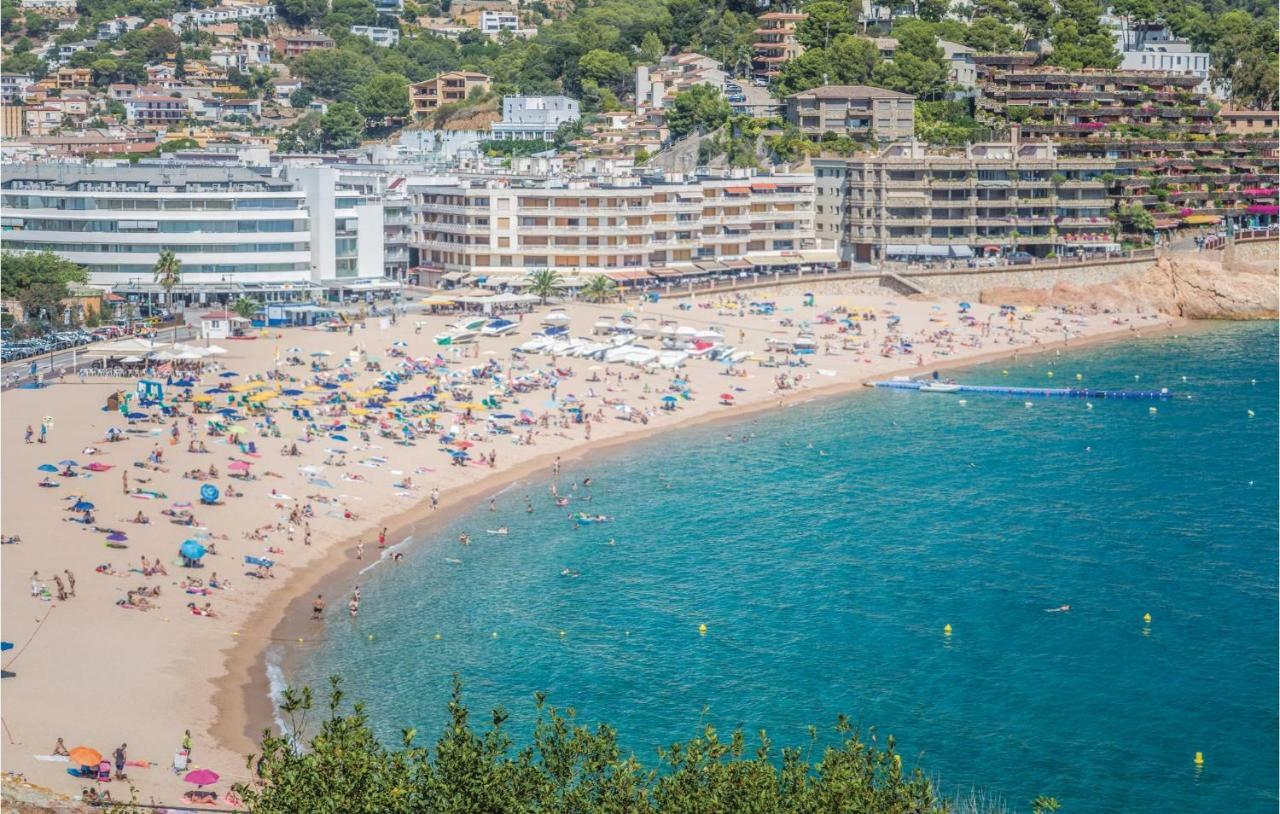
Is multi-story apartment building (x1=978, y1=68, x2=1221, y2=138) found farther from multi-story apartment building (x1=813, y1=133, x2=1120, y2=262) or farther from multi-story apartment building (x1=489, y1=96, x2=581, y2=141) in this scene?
multi-story apartment building (x1=489, y1=96, x2=581, y2=141)

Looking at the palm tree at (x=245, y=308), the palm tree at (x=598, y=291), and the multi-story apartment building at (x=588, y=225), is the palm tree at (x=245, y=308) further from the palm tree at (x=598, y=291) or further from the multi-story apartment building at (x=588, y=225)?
the palm tree at (x=598, y=291)

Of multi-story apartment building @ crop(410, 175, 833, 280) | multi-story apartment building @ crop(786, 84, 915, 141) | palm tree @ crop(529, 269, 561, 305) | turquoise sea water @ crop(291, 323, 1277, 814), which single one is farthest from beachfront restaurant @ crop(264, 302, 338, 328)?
multi-story apartment building @ crop(786, 84, 915, 141)

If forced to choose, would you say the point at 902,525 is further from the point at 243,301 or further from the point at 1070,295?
the point at 1070,295

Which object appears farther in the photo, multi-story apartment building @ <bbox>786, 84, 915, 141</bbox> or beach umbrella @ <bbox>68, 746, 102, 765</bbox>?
multi-story apartment building @ <bbox>786, 84, 915, 141</bbox>

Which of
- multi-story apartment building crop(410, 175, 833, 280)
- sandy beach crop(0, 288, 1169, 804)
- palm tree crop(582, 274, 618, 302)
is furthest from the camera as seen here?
multi-story apartment building crop(410, 175, 833, 280)

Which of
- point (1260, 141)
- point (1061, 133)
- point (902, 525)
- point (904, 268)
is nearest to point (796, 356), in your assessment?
point (904, 268)

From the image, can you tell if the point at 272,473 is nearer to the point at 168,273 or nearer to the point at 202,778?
the point at 202,778
